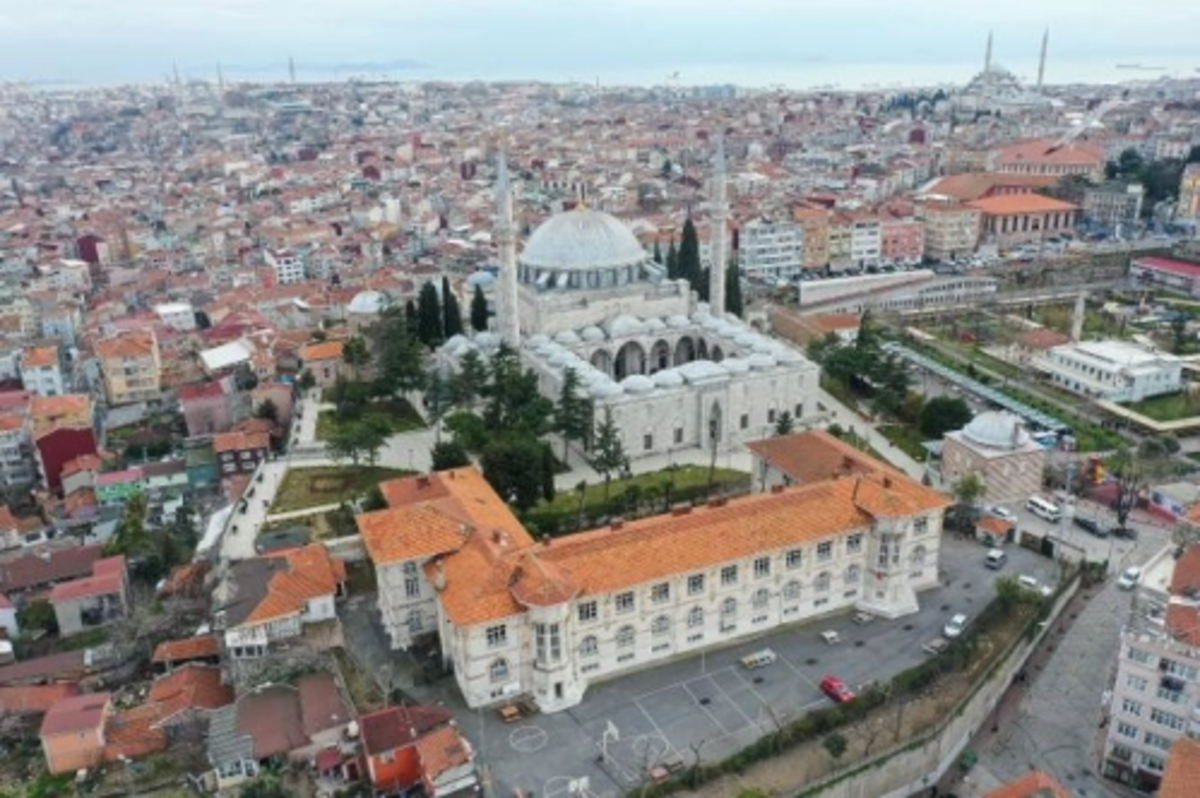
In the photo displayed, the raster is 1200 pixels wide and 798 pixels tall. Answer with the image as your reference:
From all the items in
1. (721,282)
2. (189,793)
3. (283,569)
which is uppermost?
(721,282)

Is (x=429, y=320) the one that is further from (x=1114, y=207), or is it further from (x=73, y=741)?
(x=1114, y=207)

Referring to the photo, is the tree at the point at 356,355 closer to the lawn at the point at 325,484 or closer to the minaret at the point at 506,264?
the minaret at the point at 506,264

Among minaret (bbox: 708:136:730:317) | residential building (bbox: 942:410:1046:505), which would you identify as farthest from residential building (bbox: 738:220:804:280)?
residential building (bbox: 942:410:1046:505)

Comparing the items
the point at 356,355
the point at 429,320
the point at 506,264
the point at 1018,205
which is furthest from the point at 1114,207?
the point at 356,355

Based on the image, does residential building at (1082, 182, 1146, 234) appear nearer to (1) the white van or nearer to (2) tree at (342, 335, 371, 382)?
(1) the white van

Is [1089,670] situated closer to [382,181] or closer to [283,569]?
[283,569]

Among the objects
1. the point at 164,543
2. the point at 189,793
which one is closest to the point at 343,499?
the point at 164,543
